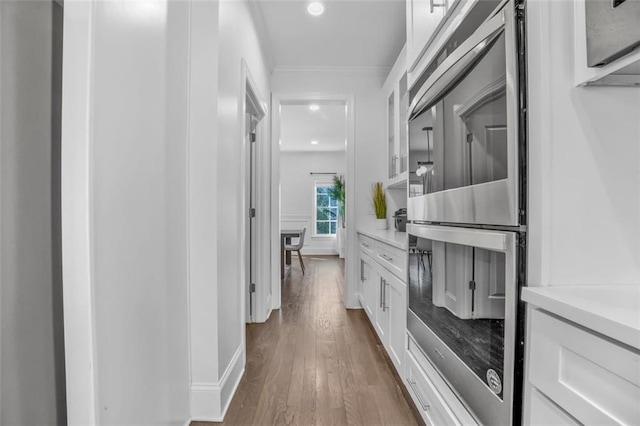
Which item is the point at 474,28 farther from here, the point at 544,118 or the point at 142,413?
the point at 142,413

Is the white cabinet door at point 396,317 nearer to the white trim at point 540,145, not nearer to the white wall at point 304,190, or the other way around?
the white trim at point 540,145

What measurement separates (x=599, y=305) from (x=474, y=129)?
567 millimetres

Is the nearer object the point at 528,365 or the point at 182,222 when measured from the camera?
the point at 528,365

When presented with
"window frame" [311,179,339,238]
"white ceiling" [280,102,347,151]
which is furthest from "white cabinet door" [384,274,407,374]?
"window frame" [311,179,339,238]

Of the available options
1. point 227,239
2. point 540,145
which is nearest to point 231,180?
point 227,239

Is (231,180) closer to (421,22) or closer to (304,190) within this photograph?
(421,22)

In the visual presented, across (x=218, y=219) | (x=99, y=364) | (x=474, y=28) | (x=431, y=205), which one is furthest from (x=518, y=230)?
(x=218, y=219)

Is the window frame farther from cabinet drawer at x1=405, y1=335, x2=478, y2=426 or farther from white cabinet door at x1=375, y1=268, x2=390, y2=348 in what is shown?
cabinet drawer at x1=405, y1=335, x2=478, y2=426

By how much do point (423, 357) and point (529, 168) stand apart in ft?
3.06

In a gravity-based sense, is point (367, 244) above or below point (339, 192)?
below

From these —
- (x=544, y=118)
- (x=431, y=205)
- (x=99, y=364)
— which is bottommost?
(x=99, y=364)

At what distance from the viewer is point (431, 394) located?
1.23m

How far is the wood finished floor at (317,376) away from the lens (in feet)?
5.26

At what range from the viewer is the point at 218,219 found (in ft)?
5.18
